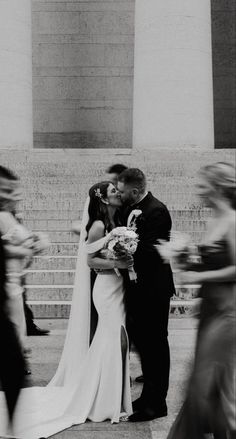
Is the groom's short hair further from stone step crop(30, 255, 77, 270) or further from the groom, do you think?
stone step crop(30, 255, 77, 270)

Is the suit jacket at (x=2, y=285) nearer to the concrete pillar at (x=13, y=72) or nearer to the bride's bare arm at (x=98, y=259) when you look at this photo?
the bride's bare arm at (x=98, y=259)

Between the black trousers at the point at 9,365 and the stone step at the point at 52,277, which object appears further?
the stone step at the point at 52,277

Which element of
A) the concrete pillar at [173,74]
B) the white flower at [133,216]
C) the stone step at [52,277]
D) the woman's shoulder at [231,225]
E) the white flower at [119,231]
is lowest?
the stone step at [52,277]

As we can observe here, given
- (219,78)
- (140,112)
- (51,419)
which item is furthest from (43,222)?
(219,78)

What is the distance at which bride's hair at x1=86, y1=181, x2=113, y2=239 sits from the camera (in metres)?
5.51

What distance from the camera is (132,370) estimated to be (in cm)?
690

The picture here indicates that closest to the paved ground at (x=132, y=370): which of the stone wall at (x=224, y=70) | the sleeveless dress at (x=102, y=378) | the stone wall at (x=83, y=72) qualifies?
the sleeveless dress at (x=102, y=378)

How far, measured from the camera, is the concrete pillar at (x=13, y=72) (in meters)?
17.6

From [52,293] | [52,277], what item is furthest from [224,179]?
[52,277]

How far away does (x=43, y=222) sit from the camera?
12.5m

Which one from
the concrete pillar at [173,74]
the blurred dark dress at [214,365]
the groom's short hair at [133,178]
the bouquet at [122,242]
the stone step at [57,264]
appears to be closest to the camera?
the blurred dark dress at [214,365]

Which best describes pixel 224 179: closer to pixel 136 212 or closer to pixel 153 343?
pixel 136 212

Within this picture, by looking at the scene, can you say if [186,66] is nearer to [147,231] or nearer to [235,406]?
[147,231]

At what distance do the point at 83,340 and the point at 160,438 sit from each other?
1273mm
